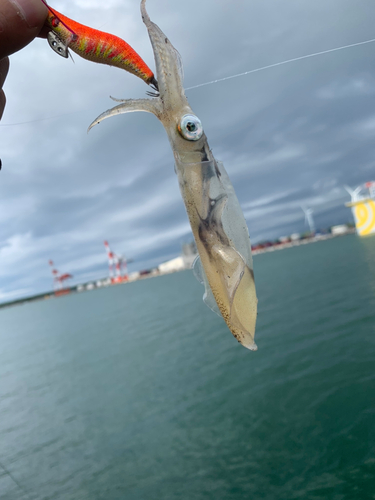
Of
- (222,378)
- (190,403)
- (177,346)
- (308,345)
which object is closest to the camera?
(190,403)

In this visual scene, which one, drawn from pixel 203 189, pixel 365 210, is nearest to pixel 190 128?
pixel 203 189

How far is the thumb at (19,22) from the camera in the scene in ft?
5.49

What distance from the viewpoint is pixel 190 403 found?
12391mm

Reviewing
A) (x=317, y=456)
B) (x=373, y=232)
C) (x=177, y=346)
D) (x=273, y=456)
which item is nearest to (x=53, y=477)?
(x=273, y=456)

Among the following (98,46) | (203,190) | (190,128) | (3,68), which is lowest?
(203,190)

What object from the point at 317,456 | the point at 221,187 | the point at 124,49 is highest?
the point at 124,49

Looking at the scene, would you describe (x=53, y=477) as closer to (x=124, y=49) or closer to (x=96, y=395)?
(x=96, y=395)

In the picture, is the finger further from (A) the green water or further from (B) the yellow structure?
(B) the yellow structure

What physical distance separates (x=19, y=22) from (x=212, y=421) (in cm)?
1110

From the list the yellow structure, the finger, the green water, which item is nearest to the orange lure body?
the finger

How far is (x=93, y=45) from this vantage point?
1.79 metres

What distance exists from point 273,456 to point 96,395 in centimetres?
1069

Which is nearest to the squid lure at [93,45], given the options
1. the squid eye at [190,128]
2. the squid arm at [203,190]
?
the squid arm at [203,190]

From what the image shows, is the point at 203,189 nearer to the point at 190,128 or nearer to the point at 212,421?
the point at 190,128
